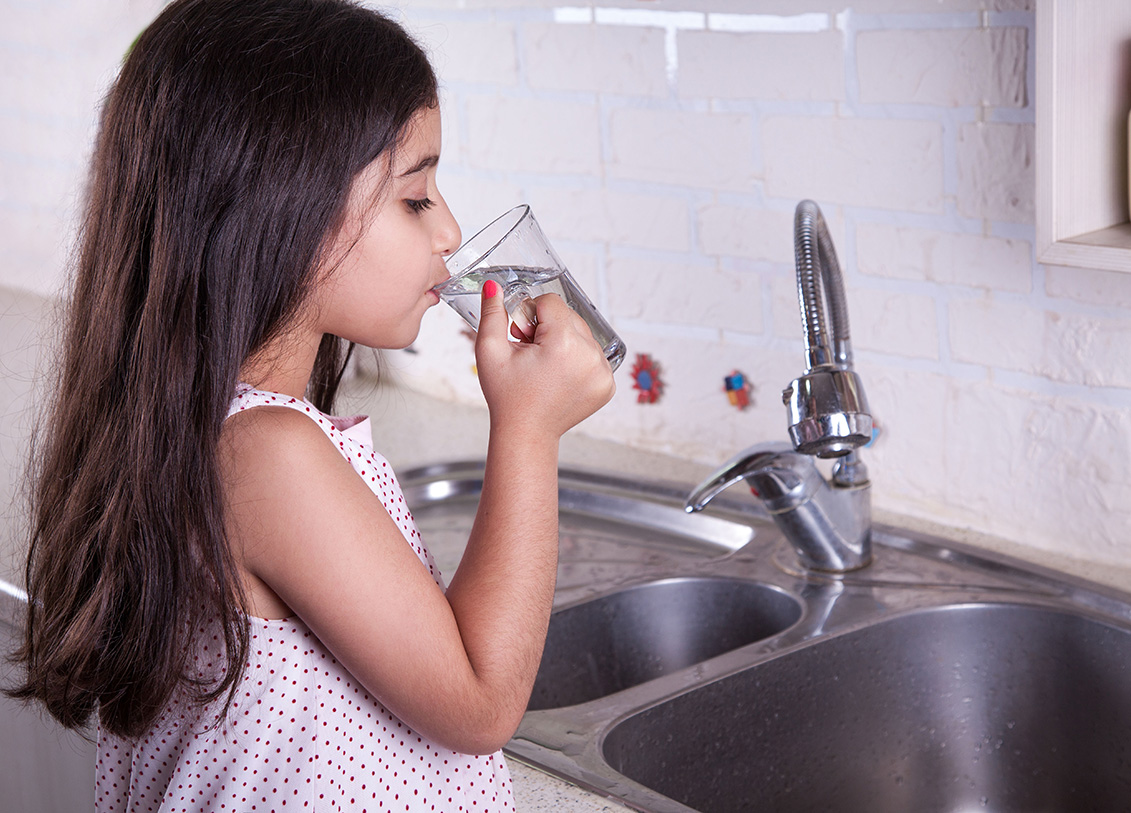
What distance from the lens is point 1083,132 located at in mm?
938

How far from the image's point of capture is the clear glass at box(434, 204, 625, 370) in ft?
2.52

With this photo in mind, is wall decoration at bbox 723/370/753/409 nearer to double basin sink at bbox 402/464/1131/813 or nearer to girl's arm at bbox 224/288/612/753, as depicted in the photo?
double basin sink at bbox 402/464/1131/813

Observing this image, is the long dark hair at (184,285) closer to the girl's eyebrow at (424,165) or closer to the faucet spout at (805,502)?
the girl's eyebrow at (424,165)

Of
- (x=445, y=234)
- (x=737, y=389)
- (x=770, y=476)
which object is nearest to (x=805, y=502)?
(x=770, y=476)

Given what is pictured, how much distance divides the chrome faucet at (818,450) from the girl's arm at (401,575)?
0.33 metres

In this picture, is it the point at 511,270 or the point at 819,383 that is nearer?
the point at 511,270

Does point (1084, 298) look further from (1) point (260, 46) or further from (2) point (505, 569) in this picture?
(1) point (260, 46)

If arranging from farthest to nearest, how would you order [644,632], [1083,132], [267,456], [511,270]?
[644,632]
[1083,132]
[511,270]
[267,456]

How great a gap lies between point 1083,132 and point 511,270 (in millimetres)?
467

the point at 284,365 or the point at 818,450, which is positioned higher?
the point at 284,365

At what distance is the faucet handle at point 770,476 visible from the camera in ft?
3.64

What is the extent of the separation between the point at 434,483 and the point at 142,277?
0.82 meters

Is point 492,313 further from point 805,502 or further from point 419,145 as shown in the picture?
point 805,502

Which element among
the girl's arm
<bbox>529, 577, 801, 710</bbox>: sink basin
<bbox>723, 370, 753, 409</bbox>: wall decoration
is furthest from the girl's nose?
Answer: <bbox>723, 370, 753, 409</bbox>: wall decoration
